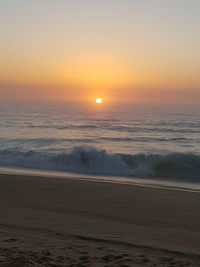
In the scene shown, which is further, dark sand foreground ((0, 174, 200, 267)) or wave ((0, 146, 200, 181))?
wave ((0, 146, 200, 181))

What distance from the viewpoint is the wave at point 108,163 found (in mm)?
16812

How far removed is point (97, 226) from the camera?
6781 millimetres

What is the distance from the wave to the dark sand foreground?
534cm

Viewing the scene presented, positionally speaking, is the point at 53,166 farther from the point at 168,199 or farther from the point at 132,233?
the point at 132,233

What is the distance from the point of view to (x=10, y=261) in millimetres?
4684

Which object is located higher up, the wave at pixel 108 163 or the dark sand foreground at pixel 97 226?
the wave at pixel 108 163

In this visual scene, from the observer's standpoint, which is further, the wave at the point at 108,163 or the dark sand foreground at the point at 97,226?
the wave at the point at 108,163

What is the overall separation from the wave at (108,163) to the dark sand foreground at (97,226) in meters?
5.34

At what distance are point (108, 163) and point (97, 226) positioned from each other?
1148 cm

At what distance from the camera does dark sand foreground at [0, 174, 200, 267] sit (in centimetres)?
496

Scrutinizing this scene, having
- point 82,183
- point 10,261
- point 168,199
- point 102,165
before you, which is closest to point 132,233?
point 10,261

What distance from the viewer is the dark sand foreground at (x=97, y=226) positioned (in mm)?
4957

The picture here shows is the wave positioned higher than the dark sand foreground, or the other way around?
the wave

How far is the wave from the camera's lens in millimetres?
16812
